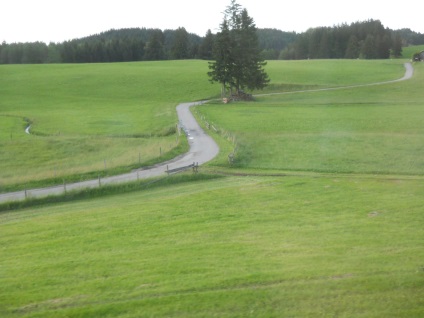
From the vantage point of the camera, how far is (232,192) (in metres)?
25.0

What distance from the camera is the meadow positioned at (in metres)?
11.4

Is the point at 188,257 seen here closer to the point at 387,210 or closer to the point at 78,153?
the point at 387,210

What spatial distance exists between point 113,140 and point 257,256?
34.7 m

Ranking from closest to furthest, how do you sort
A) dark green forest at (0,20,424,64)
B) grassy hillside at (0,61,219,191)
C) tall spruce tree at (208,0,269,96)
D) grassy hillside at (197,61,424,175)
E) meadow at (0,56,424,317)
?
1. meadow at (0,56,424,317)
2. grassy hillside at (197,61,424,175)
3. grassy hillside at (0,61,219,191)
4. tall spruce tree at (208,0,269,96)
5. dark green forest at (0,20,424,64)

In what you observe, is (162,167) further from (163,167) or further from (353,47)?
(353,47)

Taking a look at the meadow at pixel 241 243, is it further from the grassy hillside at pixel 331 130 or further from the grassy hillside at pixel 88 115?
the grassy hillside at pixel 88 115

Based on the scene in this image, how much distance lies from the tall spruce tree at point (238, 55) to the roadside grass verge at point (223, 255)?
56.6 meters

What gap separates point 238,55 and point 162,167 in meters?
49.5

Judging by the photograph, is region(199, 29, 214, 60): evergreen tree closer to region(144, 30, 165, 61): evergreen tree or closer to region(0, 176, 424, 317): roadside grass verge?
region(144, 30, 165, 61): evergreen tree

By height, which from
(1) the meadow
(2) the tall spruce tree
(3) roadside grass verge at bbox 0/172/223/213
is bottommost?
(3) roadside grass verge at bbox 0/172/223/213

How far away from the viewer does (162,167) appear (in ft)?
109

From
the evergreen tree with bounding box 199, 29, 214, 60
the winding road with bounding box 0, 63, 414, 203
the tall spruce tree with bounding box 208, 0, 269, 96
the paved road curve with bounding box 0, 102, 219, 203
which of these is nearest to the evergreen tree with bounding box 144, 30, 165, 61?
the evergreen tree with bounding box 199, 29, 214, 60

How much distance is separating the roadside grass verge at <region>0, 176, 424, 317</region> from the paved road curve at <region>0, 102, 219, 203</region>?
10.2 feet

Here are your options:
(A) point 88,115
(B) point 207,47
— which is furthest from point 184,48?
(A) point 88,115
